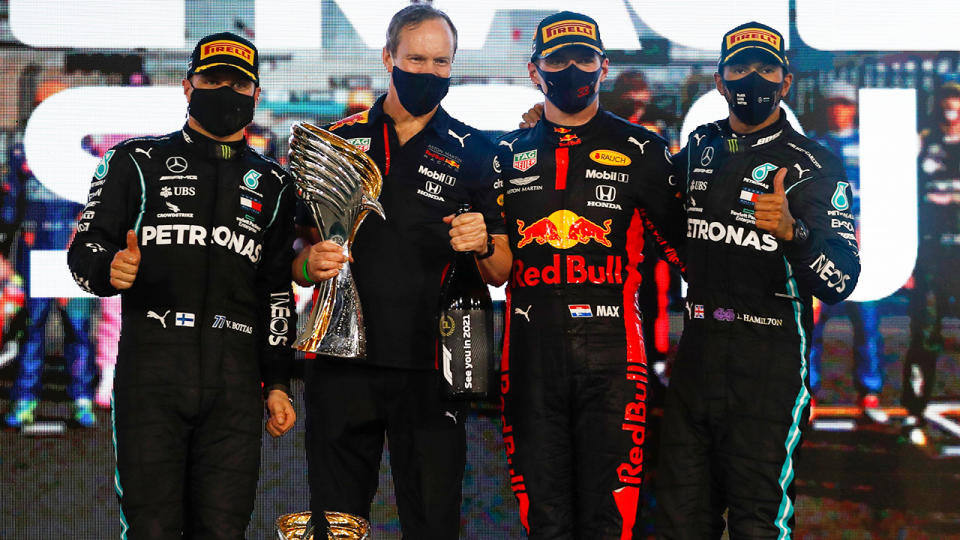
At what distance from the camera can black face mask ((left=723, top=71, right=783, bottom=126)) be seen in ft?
9.32

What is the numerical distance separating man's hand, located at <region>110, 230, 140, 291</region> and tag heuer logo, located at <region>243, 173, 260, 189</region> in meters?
0.46

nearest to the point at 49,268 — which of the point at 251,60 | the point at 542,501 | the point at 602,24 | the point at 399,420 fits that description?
the point at 251,60

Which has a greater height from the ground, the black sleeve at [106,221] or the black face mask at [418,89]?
the black face mask at [418,89]

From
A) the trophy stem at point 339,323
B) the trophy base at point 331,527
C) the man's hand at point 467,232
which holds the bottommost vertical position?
the trophy base at point 331,527

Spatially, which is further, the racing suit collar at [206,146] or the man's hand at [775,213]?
the racing suit collar at [206,146]

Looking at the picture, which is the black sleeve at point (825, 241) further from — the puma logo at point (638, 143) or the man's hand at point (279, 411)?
the man's hand at point (279, 411)

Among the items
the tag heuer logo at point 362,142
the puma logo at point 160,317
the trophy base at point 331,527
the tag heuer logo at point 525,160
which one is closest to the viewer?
the trophy base at point 331,527

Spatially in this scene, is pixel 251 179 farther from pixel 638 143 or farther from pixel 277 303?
pixel 638 143

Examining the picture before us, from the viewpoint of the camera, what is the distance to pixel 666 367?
365 centimetres

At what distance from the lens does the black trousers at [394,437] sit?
2.63 m

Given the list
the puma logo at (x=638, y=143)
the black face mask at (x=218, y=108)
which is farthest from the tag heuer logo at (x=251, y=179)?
the puma logo at (x=638, y=143)

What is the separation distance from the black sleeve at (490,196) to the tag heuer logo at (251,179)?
66 cm

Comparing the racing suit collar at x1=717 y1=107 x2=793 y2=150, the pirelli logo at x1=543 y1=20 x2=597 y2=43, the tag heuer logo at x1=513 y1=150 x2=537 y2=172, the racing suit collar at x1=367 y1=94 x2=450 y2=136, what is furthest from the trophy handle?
the racing suit collar at x1=717 y1=107 x2=793 y2=150

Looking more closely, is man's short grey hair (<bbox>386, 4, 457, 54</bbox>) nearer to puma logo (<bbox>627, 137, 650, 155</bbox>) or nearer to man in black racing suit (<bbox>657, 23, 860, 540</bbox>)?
puma logo (<bbox>627, 137, 650, 155</bbox>)
